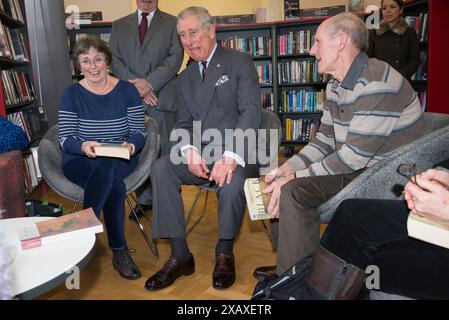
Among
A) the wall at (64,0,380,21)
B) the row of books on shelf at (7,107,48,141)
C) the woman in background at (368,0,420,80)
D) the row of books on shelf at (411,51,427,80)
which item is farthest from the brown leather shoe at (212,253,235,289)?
the wall at (64,0,380,21)

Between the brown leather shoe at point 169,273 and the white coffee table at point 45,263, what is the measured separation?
0.69 meters

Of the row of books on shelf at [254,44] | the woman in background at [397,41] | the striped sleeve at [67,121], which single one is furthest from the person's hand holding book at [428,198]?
the row of books on shelf at [254,44]

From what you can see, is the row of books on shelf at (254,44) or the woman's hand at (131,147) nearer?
the woman's hand at (131,147)

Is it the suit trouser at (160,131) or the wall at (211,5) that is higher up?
the wall at (211,5)

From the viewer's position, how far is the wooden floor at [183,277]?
2051mm

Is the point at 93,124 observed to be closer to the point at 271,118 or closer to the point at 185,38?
the point at 185,38

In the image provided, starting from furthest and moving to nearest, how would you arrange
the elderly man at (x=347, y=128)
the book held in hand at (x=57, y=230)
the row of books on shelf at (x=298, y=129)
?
1. the row of books on shelf at (x=298, y=129)
2. the elderly man at (x=347, y=128)
3. the book held in hand at (x=57, y=230)

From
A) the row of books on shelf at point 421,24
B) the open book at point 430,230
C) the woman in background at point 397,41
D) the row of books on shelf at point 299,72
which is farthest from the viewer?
the row of books on shelf at point 299,72

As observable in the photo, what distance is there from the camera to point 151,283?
2088 mm

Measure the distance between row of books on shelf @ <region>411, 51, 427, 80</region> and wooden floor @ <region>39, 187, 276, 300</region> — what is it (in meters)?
2.70

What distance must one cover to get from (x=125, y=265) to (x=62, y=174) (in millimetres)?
699

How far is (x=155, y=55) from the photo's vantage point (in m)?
3.14

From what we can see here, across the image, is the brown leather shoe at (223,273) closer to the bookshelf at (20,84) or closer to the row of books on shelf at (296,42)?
the bookshelf at (20,84)

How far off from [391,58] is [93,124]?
316cm
